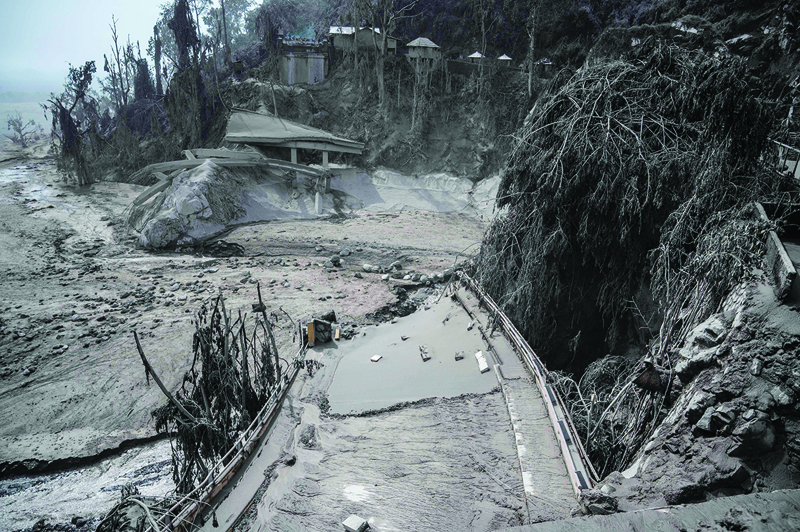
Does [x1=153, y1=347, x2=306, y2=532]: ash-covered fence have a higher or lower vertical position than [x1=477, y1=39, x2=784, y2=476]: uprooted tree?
lower

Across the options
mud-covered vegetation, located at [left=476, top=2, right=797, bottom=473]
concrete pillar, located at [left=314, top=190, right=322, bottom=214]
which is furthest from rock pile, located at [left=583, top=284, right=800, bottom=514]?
concrete pillar, located at [left=314, top=190, right=322, bottom=214]

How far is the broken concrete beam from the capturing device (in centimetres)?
863

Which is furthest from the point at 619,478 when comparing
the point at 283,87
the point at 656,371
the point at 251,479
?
the point at 283,87

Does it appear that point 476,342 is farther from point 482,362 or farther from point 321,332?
point 321,332

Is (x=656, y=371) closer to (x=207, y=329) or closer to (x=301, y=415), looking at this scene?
(x=301, y=415)

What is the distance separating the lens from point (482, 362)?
7785 mm

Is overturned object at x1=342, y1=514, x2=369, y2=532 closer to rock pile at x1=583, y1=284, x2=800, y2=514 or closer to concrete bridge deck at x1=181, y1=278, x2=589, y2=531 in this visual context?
concrete bridge deck at x1=181, y1=278, x2=589, y2=531

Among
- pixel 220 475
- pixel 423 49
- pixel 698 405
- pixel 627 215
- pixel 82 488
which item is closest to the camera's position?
pixel 698 405

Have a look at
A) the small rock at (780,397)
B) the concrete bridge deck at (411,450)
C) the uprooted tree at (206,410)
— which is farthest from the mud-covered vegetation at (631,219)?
the uprooted tree at (206,410)

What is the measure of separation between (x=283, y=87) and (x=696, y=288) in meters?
30.7

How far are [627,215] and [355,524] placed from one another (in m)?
6.44

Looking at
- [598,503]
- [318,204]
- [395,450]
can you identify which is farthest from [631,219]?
[318,204]

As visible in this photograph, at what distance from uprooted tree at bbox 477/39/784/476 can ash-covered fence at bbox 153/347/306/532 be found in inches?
171

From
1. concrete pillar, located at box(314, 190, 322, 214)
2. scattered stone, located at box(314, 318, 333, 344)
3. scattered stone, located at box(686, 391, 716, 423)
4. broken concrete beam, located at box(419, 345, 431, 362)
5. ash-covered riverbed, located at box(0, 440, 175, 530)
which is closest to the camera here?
scattered stone, located at box(686, 391, 716, 423)
